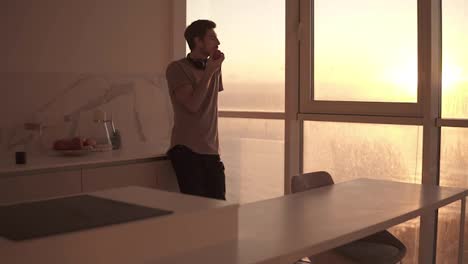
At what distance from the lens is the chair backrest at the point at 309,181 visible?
3037 millimetres

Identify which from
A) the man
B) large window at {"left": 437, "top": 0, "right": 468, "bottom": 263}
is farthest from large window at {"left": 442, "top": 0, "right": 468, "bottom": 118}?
the man

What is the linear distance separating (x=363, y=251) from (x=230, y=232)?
1.07 meters

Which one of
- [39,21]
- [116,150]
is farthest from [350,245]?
[39,21]

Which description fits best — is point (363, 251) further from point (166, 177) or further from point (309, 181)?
point (166, 177)

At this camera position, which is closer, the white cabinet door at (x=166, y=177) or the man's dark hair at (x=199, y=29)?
the man's dark hair at (x=199, y=29)

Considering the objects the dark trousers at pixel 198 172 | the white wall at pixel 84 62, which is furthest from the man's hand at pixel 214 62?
the white wall at pixel 84 62

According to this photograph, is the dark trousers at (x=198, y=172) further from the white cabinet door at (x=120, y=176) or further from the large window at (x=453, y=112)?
the large window at (x=453, y=112)

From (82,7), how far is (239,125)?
1.56m

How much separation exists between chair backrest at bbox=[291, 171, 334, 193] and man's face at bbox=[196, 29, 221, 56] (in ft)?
3.08

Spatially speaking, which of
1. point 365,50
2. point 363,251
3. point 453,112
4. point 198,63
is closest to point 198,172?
point 198,63

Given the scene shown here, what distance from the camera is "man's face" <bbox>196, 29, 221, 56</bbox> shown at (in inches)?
138

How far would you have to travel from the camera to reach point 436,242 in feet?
12.9

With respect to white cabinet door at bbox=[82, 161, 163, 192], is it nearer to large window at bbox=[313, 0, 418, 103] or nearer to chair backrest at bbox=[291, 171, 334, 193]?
chair backrest at bbox=[291, 171, 334, 193]

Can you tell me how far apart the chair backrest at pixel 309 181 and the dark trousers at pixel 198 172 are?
64 cm
